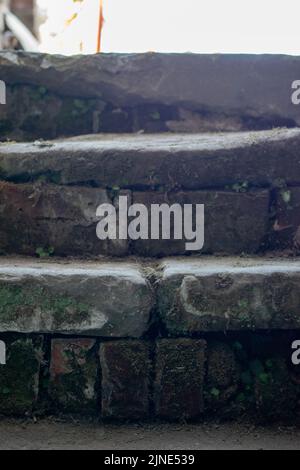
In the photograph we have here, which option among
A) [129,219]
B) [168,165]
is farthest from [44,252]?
[168,165]

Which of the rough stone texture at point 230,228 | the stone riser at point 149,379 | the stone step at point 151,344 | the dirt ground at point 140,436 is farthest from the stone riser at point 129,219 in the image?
the dirt ground at point 140,436

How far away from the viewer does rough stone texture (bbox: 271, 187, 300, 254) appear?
214 cm

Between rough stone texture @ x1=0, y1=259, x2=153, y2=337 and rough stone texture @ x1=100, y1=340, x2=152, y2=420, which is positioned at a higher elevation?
rough stone texture @ x1=0, y1=259, x2=153, y2=337

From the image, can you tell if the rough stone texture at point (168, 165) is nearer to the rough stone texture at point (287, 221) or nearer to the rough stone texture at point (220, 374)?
the rough stone texture at point (287, 221)

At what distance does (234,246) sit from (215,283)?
40 centimetres

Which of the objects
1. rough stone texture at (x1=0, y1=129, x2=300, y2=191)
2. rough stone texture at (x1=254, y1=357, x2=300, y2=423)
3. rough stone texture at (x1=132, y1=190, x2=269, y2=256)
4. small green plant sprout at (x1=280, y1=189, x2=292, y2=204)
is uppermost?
rough stone texture at (x1=0, y1=129, x2=300, y2=191)

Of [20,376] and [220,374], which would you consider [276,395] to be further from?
[20,376]

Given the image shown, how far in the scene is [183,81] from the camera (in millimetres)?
2742

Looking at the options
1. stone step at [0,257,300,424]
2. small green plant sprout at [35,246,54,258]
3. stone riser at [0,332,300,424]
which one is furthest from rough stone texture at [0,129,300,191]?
stone riser at [0,332,300,424]

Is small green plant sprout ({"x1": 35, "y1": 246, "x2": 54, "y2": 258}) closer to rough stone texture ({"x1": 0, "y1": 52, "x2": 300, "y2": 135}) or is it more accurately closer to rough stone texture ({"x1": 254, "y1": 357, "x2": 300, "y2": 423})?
rough stone texture ({"x1": 254, "y1": 357, "x2": 300, "y2": 423})

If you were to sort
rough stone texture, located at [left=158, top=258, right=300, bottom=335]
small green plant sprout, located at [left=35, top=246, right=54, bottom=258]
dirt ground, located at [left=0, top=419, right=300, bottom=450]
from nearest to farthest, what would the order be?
dirt ground, located at [left=0, top=419, right=300, bottom=450] → rough stone texture, located at [left=158, top=258, right=300, bottom=335] → small green plant sprout, located at [left=35, top=246, right=54, bottom=258]

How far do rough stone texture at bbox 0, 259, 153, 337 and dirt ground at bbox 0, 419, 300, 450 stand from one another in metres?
0.29

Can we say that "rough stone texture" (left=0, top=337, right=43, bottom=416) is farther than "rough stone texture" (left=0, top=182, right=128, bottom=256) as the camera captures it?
No

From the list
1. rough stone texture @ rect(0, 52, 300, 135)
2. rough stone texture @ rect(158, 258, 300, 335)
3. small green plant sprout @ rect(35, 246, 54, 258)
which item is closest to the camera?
rough stone texture @ rect(158, 258, 300, 335)
